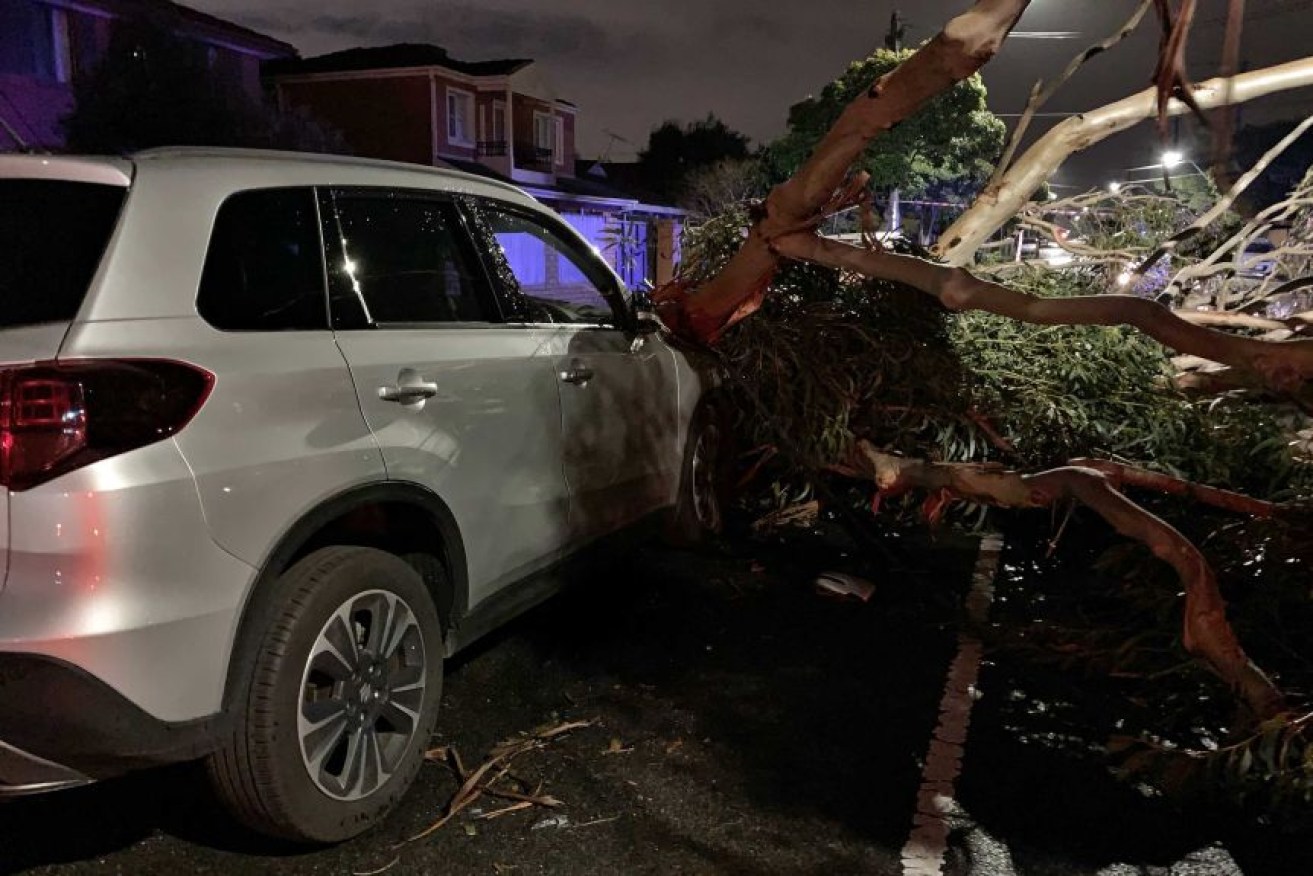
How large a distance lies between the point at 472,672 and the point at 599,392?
1.27 m

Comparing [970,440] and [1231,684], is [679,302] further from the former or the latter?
[1231,684]

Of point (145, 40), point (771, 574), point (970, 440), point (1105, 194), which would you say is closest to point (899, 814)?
point (771, 574)

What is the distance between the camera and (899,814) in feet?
10.6

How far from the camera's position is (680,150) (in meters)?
46.8

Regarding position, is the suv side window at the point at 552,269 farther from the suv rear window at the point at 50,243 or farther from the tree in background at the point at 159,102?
the tree in background at the point at 159,102

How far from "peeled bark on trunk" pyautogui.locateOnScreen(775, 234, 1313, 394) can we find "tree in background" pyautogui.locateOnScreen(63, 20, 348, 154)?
52.3 feet

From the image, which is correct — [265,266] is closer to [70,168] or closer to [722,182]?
[70,168]

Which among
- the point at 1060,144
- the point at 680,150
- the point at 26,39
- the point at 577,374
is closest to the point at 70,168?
the point at 577,374

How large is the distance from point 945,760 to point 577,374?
1.94 metres

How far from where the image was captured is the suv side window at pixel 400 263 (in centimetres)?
320

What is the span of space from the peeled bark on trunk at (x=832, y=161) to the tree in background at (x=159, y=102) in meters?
15.0

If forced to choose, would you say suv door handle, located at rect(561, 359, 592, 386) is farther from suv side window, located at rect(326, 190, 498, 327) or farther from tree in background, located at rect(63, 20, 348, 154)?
tree in background, located at rect(63, 20, 348, 154)

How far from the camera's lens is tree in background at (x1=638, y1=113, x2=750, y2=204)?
45844 mm

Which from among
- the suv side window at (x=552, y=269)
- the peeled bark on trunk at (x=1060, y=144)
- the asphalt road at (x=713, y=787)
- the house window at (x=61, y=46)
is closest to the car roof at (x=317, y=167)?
A: the suv side window at (x=552, y=269)
